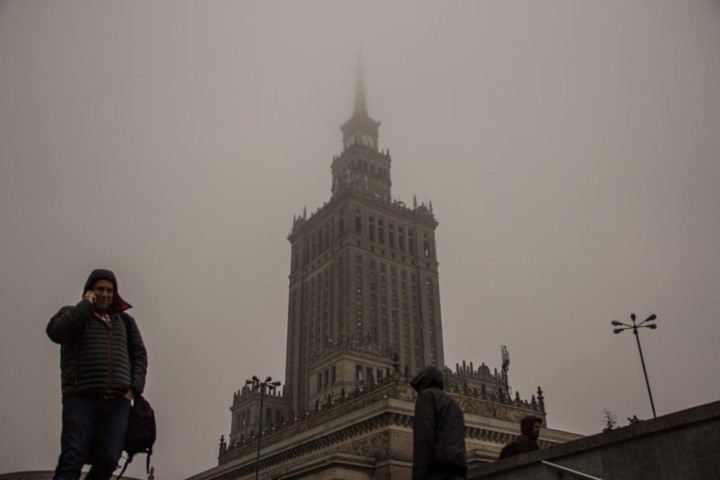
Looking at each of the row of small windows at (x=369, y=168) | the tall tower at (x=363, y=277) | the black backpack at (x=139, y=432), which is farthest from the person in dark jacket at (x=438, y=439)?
the row of small windows at (x=369, y=168)

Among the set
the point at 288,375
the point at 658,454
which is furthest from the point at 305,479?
the point at 288,375

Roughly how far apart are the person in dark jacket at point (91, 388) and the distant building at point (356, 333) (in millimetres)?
40096

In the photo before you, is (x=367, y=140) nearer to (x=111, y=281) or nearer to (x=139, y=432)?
(x=111, y=281)

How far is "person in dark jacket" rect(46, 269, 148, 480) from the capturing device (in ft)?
25.0

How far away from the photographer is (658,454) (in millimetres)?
12562

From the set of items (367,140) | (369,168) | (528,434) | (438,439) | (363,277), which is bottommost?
(438,439)

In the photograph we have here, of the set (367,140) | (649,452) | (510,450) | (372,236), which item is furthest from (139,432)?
(367,140)

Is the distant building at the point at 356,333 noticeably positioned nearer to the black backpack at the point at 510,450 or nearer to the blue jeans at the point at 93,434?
the black backpack at the point at 510,450

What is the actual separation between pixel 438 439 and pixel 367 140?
4852 inches

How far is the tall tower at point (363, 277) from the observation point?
99312mm

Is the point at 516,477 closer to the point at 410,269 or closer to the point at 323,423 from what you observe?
the point at 323,423

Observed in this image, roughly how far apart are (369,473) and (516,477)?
29.3 meters

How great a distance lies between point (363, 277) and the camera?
101m

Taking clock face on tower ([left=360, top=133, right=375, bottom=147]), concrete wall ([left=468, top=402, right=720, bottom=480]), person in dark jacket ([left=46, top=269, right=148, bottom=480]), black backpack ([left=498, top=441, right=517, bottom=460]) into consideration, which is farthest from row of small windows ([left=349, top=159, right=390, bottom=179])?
person in dark jacket ([left=46, top=269, right=148, bottom=480])
